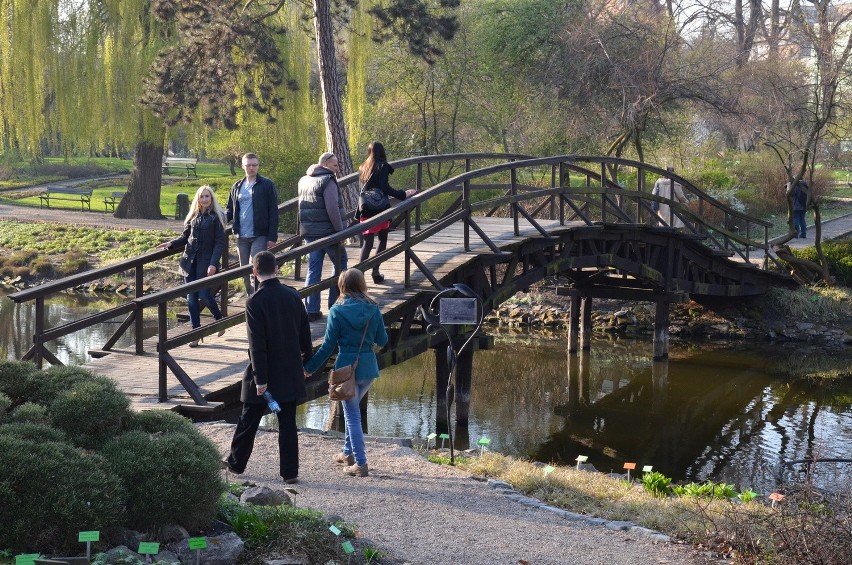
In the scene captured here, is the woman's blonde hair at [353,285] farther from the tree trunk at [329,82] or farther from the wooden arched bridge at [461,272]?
the tree trunk at [329,82]

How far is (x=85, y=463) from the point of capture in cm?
568

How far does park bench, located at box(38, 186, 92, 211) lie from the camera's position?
37.1 meters

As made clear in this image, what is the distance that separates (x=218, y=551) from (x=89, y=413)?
1.26 metres

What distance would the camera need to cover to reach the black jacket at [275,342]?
24.6ft

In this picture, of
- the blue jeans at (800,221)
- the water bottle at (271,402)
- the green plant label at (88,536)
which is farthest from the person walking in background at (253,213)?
the blue jeans at (800,221)

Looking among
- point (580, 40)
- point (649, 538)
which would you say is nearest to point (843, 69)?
point (580, 40)

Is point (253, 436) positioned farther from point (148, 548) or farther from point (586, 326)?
point (586, 326)

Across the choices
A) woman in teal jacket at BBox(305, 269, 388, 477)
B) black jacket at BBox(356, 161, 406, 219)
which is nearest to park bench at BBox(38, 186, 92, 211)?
black jacket at BBox(356, 161, 406, 219)

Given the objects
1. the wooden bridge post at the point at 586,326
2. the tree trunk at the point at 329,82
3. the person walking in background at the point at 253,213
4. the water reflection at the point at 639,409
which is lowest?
the water reflection at the point at 639,409

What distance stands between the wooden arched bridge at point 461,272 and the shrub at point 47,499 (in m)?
3.16

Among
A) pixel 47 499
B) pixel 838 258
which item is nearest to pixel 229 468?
pixel 47 499

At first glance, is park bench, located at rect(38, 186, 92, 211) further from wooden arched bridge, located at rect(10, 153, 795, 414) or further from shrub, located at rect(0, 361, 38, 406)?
shrub, located at rect(0, 361, 38, 406)

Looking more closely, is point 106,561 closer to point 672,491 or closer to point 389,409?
point 672,491

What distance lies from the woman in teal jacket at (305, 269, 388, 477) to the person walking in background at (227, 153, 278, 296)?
9.16ft
